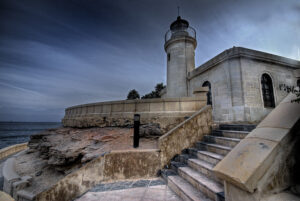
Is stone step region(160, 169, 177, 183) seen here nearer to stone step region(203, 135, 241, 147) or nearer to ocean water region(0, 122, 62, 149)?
stone step region(203, 135, 241, 147)

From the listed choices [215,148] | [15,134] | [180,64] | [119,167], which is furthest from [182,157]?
[15,134]

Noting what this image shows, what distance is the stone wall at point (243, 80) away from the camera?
283 inches

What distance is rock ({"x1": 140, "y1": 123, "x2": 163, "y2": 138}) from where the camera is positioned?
Answer: 5289mm

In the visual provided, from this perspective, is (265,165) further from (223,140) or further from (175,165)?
(175,165)

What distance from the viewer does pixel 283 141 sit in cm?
162

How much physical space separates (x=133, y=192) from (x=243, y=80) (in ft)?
25.7

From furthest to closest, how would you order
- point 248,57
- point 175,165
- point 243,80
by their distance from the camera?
1. point 248,57
2. point 243,80
3. point 175,165

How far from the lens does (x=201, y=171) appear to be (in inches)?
122

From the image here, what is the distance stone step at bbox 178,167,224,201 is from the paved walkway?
49 centimetres

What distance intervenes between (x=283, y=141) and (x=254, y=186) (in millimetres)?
707

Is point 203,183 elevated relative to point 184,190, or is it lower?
elevated

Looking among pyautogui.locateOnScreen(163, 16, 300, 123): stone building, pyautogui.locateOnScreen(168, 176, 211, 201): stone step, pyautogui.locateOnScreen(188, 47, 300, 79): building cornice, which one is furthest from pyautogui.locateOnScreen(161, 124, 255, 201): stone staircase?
pyautogui.locateOnScreen(188, 47, 300, 79): building cornice

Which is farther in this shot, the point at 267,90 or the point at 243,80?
the point at 267,90

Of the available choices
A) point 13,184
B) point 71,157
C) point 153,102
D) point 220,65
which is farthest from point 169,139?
point 13,184
